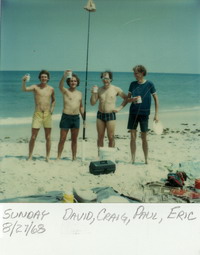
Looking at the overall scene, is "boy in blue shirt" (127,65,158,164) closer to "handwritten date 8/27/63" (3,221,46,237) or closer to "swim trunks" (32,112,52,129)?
"swim trunks" (32,112,52,129)

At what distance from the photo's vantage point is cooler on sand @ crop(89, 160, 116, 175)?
8.06 feet

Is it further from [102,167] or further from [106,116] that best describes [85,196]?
[106,116]

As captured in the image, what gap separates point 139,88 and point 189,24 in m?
0.67

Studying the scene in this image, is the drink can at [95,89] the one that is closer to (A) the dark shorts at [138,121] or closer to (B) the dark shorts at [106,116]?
(B) the dark shorts at [106,116]

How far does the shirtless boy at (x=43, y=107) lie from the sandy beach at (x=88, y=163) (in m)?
0.05

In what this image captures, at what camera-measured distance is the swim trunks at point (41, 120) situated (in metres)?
2.52

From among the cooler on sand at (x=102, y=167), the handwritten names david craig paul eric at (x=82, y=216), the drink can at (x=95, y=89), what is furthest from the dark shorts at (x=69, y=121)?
the handwritten names david craig paul eric at (x=82, y=216)

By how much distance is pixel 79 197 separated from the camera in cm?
226

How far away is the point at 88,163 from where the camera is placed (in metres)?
2.55

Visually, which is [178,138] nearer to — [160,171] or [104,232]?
[160,171]

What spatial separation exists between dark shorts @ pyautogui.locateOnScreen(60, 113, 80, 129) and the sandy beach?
0.20 feet

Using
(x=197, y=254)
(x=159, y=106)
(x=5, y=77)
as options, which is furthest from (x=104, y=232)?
(x=5, y=77)

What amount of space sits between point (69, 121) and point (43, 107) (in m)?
0.24

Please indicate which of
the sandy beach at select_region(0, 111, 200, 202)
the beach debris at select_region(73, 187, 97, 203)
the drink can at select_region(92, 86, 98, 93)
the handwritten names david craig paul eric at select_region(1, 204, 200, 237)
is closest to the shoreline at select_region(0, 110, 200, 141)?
the sandy beach at select_region(0, 111, 200, 202)
